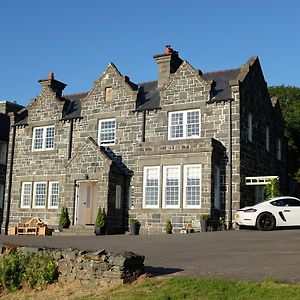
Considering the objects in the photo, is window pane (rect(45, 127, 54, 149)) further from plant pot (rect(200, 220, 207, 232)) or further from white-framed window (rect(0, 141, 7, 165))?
plant pot (rect(200, 220, 207, 232))

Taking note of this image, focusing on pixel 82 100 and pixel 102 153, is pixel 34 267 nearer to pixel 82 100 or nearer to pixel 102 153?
pixel 102 153

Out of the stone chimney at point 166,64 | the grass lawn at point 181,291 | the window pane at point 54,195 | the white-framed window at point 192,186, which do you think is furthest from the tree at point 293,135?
the grass lawn at point 181,291

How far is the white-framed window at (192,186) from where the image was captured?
2562 centimetres

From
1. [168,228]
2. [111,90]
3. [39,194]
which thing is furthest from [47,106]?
[168,228]

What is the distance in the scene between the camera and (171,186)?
26281 mm

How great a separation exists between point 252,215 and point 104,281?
1277 cm

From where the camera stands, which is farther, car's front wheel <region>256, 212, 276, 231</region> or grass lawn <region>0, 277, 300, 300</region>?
car's front wheel <region>256, 212, 276, 231</region>

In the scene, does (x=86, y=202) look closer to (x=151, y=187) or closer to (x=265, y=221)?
(x=151, y=187)

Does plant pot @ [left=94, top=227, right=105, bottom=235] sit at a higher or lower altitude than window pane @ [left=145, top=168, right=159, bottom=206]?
lower

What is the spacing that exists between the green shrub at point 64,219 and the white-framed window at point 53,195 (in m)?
2.39

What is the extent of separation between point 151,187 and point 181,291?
17.2m

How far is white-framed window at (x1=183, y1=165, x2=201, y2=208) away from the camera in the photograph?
25.6 metres

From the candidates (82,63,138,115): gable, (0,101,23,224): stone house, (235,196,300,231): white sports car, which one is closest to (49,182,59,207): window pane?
(82,63,138,115): gable

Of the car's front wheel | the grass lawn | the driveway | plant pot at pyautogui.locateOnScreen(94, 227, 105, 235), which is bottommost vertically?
the grass lawn
